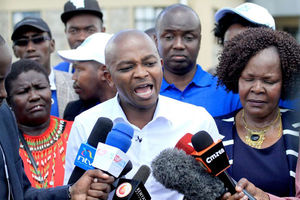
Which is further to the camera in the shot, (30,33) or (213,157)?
(30,33)

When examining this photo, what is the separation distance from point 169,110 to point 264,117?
2.38 ft

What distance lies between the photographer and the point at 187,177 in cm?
259

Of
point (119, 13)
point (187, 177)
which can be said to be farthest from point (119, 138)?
point (119, 13)

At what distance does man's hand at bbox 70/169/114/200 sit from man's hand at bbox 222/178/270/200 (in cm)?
63

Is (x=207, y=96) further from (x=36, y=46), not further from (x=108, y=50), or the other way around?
(x=36, y=46)

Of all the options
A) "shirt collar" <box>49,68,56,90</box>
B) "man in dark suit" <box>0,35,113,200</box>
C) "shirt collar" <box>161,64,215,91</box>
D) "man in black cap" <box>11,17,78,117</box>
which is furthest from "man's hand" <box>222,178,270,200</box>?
"man in black cap" <box>11,17,78,117</box>

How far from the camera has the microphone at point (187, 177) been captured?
8.46ft

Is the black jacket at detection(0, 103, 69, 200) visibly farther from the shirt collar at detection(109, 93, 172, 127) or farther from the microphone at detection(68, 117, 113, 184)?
the shirt collar at detection(109, 93, 172, 127)

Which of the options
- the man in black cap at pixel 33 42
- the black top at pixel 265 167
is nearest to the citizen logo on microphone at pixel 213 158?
the black top at pixel 265 167

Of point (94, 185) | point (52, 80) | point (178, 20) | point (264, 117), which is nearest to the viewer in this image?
point (94, 185)

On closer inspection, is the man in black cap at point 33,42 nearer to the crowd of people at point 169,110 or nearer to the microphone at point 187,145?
the crowd of people at point 169,110

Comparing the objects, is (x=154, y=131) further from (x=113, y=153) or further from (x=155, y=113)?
(x=113, y=153)

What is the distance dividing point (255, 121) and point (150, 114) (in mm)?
792

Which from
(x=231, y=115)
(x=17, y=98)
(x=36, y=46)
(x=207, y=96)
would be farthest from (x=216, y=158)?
(x=36, y=46)
